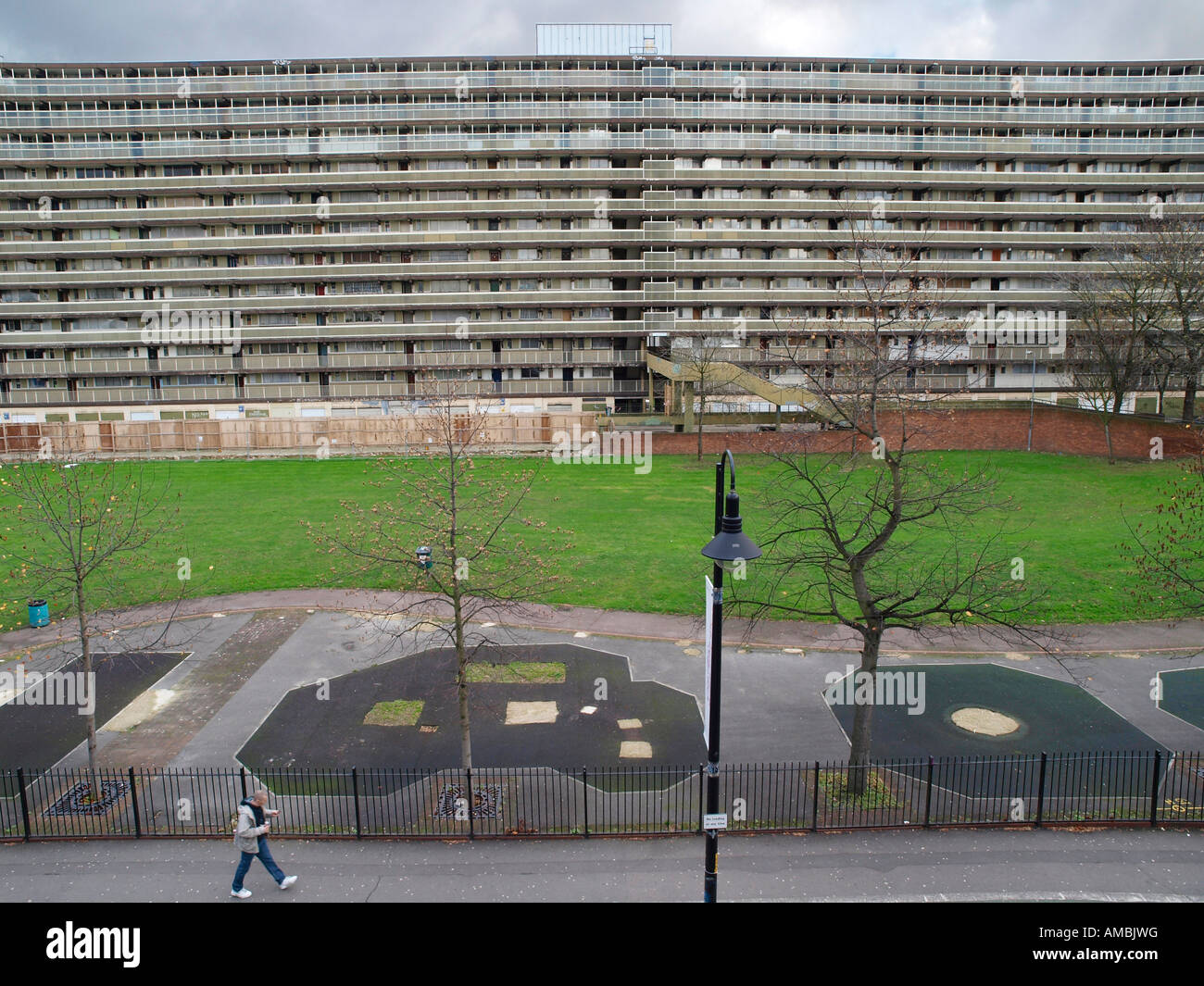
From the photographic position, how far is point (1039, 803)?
12.6 m

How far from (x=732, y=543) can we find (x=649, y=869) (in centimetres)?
595

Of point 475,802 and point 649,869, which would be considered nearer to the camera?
point 649,869

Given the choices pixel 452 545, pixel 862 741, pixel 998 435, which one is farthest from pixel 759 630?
pixel 998 435

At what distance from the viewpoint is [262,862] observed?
11453mm

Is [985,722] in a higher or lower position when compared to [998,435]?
lower

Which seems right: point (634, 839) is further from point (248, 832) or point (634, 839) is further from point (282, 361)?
point (282, 361)

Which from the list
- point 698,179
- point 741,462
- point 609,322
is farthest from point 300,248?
point 741,462

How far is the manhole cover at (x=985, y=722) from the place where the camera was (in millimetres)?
16203

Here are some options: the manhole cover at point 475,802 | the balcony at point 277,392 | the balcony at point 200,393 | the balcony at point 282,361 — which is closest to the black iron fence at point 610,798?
the manhole cover at point 475,802

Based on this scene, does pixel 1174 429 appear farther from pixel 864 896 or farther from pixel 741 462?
pixel 864 896

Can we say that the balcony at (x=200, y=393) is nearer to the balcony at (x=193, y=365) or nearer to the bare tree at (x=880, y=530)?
the balcony at (x=193, y=365)

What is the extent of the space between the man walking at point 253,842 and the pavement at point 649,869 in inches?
8.2

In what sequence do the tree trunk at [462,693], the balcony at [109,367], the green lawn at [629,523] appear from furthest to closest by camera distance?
the balcony at [109,367] < the green lawn at [629,523] < the tree trunk at [462,693]

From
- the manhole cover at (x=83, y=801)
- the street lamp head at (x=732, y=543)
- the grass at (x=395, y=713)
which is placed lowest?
the manhole cover at (x=83, y=801)
